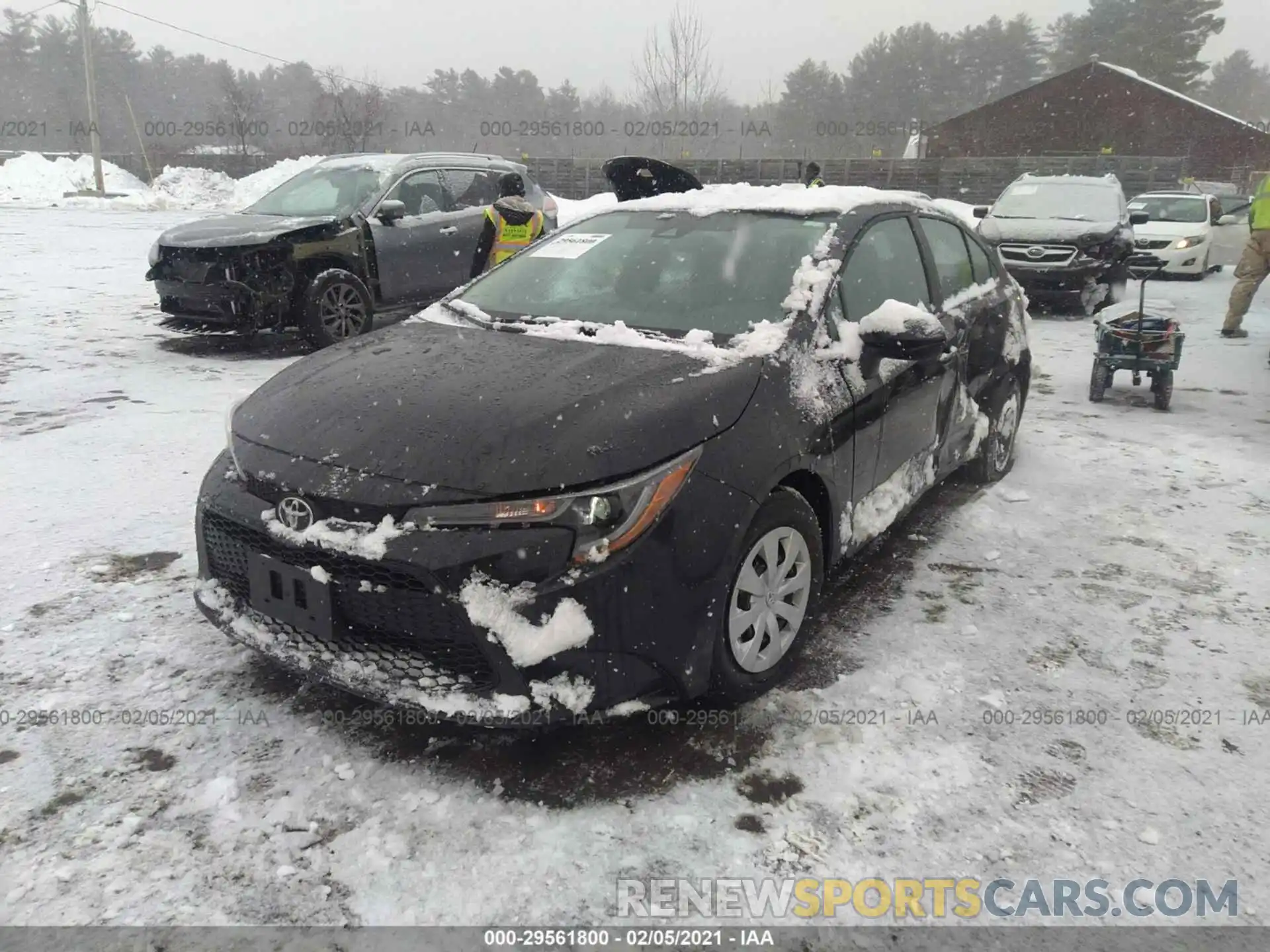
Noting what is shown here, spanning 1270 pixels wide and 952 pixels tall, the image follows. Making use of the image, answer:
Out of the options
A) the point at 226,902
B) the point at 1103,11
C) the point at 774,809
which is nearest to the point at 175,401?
the point at 226,902

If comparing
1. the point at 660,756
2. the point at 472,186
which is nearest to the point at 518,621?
the point at 660,756

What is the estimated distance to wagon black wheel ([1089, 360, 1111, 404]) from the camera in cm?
640

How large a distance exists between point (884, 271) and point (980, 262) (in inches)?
54.6

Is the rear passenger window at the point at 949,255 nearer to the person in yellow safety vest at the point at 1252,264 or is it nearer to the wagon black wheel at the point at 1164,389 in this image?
the wagon black wheel at the point at 1164,389

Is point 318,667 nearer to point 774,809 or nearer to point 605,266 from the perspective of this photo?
point 774,809

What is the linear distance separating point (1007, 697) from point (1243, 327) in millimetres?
9294

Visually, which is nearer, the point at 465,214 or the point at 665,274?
the point at 665,274

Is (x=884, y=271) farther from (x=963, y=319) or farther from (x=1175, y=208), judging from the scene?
(x=1175, y=208)

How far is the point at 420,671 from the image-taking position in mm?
2199

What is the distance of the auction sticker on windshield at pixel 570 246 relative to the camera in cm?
361

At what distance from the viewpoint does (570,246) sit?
3695 mm

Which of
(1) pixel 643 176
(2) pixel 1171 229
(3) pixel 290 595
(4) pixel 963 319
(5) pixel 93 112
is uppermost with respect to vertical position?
(5) pixel 93 112

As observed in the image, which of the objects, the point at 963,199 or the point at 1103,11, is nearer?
the point at 963,199

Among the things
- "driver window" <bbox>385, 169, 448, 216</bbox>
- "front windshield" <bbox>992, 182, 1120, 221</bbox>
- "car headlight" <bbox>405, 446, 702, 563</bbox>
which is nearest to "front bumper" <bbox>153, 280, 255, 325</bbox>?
"driver window" <bbox>385, 169, 448, 216</bbox>
